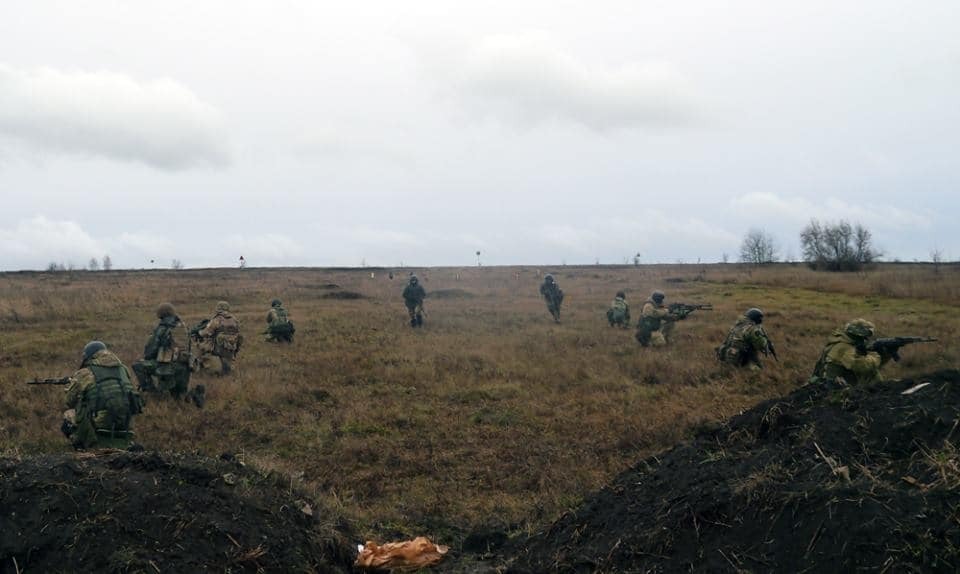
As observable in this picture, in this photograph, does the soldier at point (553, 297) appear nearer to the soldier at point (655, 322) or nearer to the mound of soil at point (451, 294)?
the soldier at point (655, 322)

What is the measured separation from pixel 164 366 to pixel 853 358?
34.7 ft

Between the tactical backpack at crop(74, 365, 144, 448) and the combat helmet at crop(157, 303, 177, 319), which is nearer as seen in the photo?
the tactical backpack at crop(74, 365, 144, 448)

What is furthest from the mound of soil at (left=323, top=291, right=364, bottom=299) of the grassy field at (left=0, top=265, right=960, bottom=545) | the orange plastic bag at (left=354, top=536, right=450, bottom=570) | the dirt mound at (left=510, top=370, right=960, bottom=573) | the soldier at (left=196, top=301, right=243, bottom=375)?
the dirt mound at (left=510, top=370, right=960, bottom=573)

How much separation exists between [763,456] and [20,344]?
17.8 meters

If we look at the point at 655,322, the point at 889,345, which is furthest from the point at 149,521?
the point at 655,322

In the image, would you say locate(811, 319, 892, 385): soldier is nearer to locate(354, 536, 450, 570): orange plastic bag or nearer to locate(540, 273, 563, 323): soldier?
locate(354, 536, 450, 570): orange plastic bag

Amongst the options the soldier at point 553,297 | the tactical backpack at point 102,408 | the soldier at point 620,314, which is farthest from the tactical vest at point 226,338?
the soldier at point 620,314

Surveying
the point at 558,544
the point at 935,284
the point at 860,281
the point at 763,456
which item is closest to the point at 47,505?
the point at 558,544

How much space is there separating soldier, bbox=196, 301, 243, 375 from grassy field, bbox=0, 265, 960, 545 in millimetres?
376

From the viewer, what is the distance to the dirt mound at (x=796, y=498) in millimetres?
4438

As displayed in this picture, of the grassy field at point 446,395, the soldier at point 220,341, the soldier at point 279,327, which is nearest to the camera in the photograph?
the grassy field at point 446,395

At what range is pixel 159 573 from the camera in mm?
5023

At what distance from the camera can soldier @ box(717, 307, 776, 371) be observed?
13906 millimetres

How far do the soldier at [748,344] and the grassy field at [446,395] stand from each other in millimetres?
419
